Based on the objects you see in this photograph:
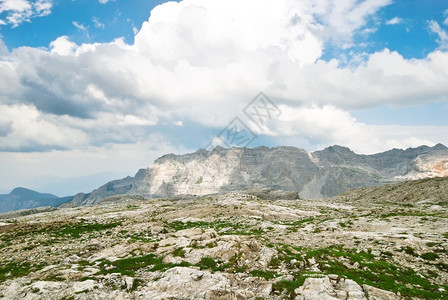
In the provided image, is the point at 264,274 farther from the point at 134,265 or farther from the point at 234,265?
the point at 134,265

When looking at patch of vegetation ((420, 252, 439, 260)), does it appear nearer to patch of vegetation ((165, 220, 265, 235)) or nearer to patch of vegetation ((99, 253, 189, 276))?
patch of vegetation ((165, 220, 265, 235))

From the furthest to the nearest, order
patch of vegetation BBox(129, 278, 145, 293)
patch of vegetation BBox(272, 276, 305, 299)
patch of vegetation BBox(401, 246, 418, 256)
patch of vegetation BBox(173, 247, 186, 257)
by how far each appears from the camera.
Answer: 1. patch of vegetation BBox(401, 246, 418, 256)
2. patch of vegetation BBox(173, 247, 186, 257)
3. patch of vegetation BBox(129, 278, 145, 293)
4. patch of vegetation BBox(272, 276, 305, 299)

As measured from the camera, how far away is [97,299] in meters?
21.3

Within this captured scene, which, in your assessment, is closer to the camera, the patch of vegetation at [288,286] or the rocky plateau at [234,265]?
the patch of vegetation at [288,286]

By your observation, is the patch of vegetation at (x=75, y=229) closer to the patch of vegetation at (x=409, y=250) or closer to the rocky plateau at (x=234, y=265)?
the rocky plateau at (x=234, y=265)

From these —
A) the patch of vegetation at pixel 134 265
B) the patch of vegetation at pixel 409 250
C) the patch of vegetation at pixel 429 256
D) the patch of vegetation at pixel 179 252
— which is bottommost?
the patch of vegetation at pixel 429 256

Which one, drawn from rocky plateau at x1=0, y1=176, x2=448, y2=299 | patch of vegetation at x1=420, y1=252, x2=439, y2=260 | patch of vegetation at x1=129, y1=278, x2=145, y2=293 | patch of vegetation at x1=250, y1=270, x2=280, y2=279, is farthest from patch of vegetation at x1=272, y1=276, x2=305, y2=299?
patch of vegetation at x1=420, y1=252, x2=439, y2=260

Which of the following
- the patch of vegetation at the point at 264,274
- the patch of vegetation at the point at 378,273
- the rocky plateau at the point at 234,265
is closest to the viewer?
the patch of vegetation at the point at 378,273

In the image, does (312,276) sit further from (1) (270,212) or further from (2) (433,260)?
(1) (270,212)

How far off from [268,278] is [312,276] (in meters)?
3.77

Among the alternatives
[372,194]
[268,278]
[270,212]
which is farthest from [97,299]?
[372,194]

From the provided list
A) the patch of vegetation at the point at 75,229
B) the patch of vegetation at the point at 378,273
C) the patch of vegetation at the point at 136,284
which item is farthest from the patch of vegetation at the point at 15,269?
the patch of vegetation at the point at 378,273

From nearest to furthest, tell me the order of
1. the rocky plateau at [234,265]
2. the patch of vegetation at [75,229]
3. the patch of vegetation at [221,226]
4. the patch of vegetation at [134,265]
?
the rocky plateau at [234,265], the patch of vegetation at [134,265], the patch of vegetation at [221,226], the patch of vegetation at [75,229]

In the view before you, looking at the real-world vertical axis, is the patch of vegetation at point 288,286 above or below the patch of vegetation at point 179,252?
below
